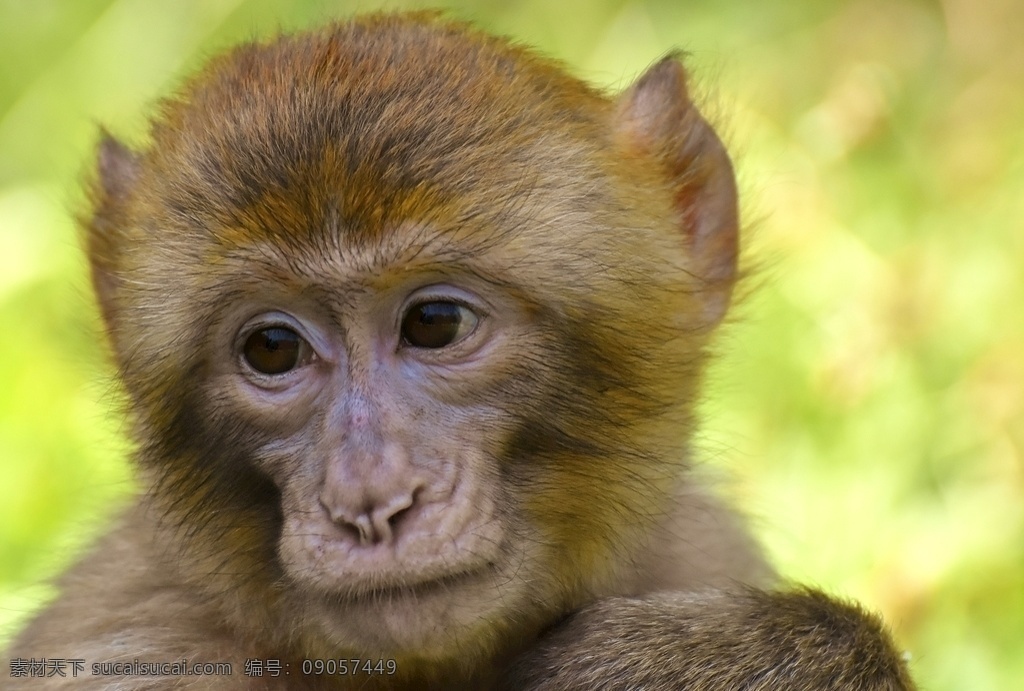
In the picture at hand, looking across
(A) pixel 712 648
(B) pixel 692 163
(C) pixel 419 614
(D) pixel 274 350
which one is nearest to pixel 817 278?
(B) pixel 692 163

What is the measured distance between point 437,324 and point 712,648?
0.95 m

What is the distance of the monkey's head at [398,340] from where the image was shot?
9.20 feet

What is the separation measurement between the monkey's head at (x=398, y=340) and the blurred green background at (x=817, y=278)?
22.5 inches

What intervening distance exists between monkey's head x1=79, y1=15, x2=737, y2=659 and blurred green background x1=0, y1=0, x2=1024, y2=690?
572mm

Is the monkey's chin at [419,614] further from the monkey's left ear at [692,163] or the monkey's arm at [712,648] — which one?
the monkey's left ear at [692,163]

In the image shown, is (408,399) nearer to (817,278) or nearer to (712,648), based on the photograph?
(712,648)

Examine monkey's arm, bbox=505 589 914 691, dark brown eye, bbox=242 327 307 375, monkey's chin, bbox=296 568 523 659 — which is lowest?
Result: monkey's arm, bbox=505 589 914 691

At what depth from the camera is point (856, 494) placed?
5387 mm

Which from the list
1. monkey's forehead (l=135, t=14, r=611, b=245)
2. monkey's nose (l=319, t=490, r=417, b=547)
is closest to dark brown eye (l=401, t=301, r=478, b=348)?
monkey's forehead (l=135, t=14, r=611, b=245)

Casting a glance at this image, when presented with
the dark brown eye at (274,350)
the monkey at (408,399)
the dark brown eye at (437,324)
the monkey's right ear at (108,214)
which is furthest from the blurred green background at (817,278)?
the dark brown eye at (437,324)

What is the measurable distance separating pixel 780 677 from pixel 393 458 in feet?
3.31

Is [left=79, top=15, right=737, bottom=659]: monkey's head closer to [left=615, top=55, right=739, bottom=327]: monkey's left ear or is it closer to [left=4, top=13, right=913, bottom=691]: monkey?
[left=4, top=13, right=913, bottom=691]: monkey

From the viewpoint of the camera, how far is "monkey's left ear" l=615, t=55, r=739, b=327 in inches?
143

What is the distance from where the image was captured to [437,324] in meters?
3.00
